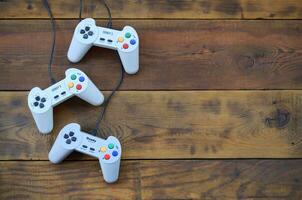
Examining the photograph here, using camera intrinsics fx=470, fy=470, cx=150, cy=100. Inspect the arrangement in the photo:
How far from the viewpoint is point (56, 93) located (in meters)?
1.08

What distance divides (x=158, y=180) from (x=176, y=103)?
0.63 feet

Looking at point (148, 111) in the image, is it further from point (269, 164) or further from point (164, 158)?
point (269, 164)

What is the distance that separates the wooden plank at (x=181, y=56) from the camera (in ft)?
3.81

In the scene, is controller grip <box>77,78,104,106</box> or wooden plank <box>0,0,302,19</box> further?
wooden plank <box>0,0,302,19</box>

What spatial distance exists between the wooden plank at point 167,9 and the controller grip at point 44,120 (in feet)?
0.92

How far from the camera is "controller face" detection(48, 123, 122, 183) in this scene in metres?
1.04

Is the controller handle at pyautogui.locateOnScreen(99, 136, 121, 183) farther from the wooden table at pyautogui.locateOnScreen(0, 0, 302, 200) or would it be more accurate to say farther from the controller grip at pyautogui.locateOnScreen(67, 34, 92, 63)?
the controller grip at pyautogui.locateOnScreen(67, 34, 92, 63)

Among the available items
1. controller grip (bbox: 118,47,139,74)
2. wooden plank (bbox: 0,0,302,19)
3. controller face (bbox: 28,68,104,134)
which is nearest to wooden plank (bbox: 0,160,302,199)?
controller face (bbox: 28,68,104,134)

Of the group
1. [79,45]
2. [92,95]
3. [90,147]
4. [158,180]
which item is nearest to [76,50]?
[79,45]

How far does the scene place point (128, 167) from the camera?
1.10 meters

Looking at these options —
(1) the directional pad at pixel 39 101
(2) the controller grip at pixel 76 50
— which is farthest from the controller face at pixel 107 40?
(1) the directional pad at pixel 39 101

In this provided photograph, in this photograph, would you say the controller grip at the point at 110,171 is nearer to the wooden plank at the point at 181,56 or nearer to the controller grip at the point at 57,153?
the controller grip at the point at 57,153

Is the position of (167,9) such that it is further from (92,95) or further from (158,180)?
(158,180)

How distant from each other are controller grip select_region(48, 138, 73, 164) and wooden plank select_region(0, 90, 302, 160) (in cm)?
3
